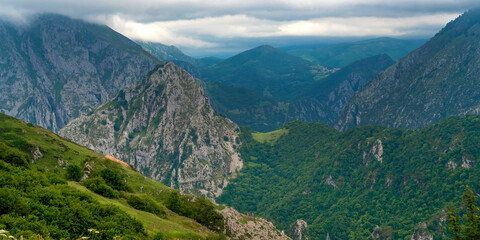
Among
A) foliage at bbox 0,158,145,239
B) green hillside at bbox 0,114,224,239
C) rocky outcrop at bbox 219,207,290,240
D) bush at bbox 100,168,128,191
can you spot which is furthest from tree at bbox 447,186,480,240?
bush at bbox 100,168,128,191

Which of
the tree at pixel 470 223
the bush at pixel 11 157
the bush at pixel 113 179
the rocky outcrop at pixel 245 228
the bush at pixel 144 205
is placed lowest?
the rocky outcrop at pixel 245 228

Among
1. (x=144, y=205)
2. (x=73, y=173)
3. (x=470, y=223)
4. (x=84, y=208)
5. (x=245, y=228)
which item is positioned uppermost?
(x=84, y=208)

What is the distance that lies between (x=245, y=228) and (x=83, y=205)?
77.4m

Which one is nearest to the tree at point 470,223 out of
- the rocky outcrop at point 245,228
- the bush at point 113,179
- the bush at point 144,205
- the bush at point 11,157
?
the rocky outcrop at point 245,228

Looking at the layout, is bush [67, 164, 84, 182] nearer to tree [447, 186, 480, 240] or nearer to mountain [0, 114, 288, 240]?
mountain [0, 114, 288, 240]

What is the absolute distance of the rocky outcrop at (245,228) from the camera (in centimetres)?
12861

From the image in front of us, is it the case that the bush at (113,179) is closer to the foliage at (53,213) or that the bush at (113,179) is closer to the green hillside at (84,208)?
the green hillside at (84,208)

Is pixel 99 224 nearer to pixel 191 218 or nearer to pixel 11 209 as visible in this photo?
pixel 11 209

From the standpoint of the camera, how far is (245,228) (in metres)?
136

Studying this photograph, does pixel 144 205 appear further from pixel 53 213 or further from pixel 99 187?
pixel 53 213

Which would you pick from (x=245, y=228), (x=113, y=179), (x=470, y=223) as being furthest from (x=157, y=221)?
(x=470, y=223)

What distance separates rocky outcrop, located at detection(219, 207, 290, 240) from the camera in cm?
12861

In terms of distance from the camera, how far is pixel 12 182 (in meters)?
71.4

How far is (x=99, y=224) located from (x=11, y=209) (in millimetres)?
14483
